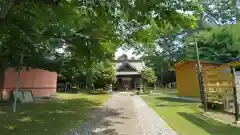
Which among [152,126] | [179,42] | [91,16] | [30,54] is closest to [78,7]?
[91,16]

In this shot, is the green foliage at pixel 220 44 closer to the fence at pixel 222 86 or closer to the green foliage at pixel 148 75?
the green foliage at pixel 148 75

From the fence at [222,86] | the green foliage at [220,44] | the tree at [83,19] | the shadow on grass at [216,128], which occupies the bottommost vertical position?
the shadow on grass at [216,128]

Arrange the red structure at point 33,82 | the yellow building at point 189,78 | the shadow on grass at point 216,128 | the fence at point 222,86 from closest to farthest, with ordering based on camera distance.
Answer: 1. the shadow on grass at point 216,128
2. the fence at point 222,86
3. the red structure at point 33,82
4. the yellow building at point 189,78

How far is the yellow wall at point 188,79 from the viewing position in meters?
19.8

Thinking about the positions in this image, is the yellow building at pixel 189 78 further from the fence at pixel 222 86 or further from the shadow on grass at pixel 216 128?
the shadow on grass at pixel 216 128

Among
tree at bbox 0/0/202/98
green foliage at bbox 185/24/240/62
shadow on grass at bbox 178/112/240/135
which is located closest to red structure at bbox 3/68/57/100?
tree at bbox 0/0/202/98

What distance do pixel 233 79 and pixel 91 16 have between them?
6067 mm

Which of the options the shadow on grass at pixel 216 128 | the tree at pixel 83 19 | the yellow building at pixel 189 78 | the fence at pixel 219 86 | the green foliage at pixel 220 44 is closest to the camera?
the tree at pixel 83 19

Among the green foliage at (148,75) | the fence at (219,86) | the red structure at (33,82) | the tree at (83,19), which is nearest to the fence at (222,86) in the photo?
the fence at (219,86)

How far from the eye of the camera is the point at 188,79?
813 inches

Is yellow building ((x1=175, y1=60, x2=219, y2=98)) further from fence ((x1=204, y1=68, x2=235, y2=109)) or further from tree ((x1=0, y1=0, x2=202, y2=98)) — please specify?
tree ((x1=0, y1=0, x2=202, y2=98))

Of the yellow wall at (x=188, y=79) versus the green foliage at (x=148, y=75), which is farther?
the green foliage at (x=148, y=75)

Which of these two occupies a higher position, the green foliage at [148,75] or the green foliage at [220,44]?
the green foliage at [220,44]

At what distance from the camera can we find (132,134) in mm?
7094
